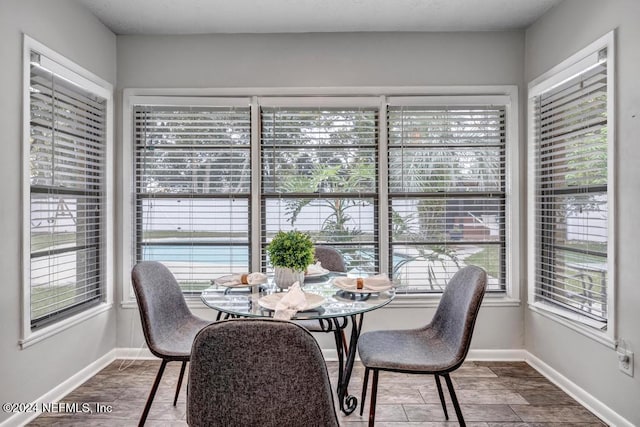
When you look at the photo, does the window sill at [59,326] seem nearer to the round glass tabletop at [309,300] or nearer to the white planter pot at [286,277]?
the round glass tabletop at [309,300]

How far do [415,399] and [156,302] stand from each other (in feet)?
5.36

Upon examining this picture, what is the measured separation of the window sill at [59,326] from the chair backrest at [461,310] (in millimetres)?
2248

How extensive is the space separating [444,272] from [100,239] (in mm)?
2671

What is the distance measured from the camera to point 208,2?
101 inches

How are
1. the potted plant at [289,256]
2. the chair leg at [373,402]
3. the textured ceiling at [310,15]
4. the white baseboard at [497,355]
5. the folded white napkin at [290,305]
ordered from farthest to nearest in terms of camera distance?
the white baseboard at [497,355]
the textured ceiling at [310,15]
the potted plant at [289,256]
the chair leg at [373,402]
the folded white napkin at [290,305]

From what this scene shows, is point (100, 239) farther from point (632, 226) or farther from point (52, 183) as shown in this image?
point (632, 226)

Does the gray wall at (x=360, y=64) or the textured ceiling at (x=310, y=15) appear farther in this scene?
the gray wall at (x=360, y=64)

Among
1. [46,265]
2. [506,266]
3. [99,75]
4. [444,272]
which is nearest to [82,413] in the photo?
[46,265]

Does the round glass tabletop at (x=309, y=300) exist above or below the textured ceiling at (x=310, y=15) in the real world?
below

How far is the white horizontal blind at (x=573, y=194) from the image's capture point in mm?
2240

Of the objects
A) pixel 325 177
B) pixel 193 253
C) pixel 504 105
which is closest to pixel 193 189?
pixel 193 253

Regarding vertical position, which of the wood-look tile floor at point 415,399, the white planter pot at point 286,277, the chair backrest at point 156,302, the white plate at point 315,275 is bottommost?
the wood-look tile floor at point 415,399

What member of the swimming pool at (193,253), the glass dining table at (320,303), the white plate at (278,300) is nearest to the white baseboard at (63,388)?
the swimming pool at (193,253)

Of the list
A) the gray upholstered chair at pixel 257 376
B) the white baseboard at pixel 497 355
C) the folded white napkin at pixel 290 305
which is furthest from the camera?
the white baseboard at pixel 497 355
